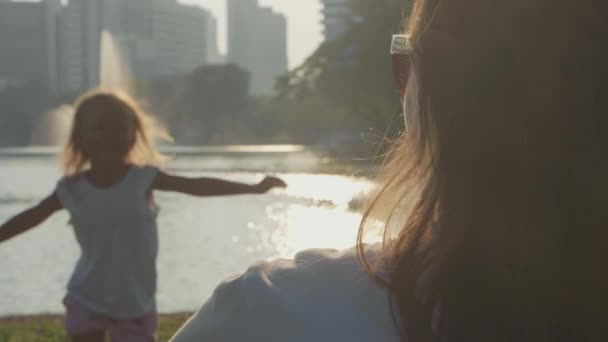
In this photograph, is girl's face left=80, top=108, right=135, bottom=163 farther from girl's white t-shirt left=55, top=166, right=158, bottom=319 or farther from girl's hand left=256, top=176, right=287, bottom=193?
girl's hand left=256, top=176, right=287, bottom=193

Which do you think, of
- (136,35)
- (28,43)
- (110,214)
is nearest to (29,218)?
(110,214)

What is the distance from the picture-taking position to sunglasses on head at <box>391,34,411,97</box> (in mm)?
1063

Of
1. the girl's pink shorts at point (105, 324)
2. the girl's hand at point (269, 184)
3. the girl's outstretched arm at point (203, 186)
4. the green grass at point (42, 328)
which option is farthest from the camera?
the green grass at point (42, 328)

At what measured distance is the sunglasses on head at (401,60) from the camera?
1.06 meters

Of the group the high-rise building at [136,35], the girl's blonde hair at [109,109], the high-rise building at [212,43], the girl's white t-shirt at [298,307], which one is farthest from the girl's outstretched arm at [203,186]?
the high-rise building at [212,43]

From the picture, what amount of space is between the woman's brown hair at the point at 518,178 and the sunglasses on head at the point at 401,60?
0.35 feet

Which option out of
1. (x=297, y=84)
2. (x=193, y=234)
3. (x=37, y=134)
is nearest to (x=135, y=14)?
(x=37, y=134)

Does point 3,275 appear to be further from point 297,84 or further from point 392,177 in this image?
point 297,84

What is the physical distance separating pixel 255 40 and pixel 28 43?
78.3 metres

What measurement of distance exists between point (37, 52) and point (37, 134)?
23.0 m

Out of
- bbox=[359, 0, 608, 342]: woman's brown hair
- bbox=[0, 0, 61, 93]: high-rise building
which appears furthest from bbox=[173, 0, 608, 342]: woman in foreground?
bbox=[0, 0, 61, 93]: high-rise building

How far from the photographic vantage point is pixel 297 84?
31.1m

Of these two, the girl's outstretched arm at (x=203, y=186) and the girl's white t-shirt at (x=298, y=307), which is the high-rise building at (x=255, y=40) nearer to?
the girl's outstretched arm at (x=203, y=186)

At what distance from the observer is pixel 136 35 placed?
10038cm
